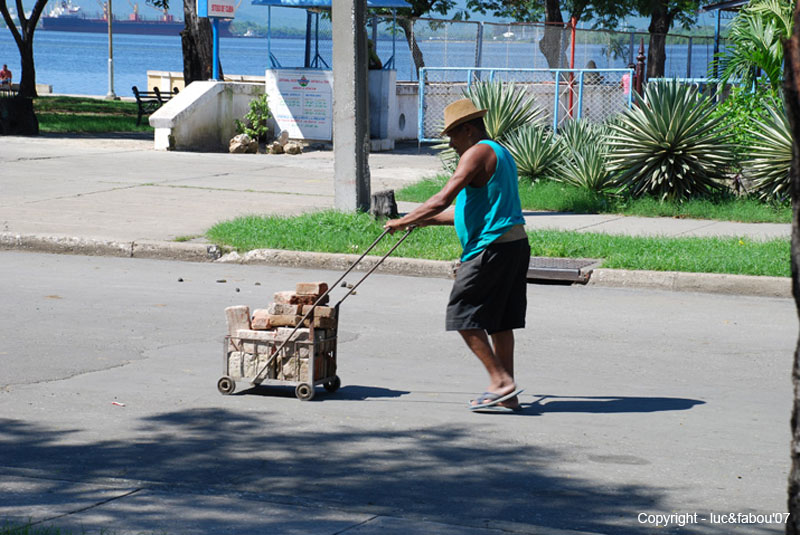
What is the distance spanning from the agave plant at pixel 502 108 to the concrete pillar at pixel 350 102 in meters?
4.13

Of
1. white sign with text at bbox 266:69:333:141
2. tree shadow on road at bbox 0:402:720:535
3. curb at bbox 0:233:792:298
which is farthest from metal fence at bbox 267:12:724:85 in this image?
tree shadow on road at bbox 0:402:720:535

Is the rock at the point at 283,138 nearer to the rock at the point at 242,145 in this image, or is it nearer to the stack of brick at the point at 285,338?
the rock at the point at 242,145

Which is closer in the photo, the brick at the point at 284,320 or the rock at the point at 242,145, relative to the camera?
the brick at the point at 284,320

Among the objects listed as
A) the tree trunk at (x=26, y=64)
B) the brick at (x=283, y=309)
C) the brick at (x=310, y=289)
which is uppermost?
the tree trunk at (x=26, y=64)

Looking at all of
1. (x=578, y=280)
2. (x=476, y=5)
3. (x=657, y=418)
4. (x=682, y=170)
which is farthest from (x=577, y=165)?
(x=476, y=5)

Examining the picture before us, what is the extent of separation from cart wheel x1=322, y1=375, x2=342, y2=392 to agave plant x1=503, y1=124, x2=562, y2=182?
974 centimetres

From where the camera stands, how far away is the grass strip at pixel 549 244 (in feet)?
36.0

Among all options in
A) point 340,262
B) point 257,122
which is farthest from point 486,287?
point 257,122

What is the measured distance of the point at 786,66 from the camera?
295cm

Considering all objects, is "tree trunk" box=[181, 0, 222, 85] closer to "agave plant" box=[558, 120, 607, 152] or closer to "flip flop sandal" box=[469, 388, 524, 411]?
"agave plant" box=[558, 120, 607, 152]

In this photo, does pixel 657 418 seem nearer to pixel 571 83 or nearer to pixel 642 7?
pixel 571 83

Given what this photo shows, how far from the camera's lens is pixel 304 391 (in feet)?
22.4

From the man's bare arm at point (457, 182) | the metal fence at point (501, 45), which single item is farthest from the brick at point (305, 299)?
the metal fence at point (501, 45)

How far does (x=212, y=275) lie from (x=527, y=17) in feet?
131
